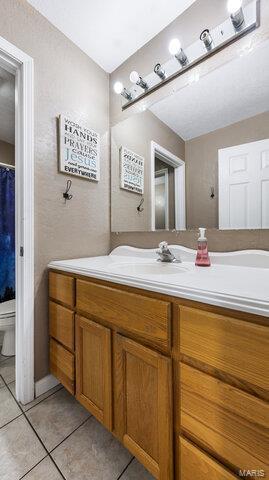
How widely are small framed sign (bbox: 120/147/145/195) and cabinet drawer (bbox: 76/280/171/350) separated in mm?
827

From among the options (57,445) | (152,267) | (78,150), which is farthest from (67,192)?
(57,445)

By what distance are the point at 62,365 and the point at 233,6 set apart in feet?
6.28

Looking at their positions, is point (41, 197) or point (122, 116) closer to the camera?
point (41, 197)

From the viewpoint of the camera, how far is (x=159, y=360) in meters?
0.68

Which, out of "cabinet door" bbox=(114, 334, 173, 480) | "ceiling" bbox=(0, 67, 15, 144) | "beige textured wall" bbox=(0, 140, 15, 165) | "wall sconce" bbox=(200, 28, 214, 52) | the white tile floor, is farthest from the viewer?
"beige textured wall" bbox=(0, 140, 15, 165)

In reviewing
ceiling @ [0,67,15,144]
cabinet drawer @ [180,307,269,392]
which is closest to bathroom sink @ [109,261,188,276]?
cabinet drawer @ [180,307,269,392]

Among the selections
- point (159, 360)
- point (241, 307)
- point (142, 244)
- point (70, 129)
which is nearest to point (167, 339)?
point (159, 360)

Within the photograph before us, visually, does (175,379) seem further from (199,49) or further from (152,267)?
(199,49)

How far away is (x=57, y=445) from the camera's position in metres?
0.94

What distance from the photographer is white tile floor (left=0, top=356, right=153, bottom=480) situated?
2.74 ft

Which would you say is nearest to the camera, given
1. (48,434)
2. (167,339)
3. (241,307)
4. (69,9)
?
(241,307)

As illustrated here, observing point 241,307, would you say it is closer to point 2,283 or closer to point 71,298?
point 71,298

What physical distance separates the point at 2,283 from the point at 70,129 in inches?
70.6

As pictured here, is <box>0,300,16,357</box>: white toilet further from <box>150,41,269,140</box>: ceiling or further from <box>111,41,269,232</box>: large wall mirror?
<box>150,41,269,140</box>: ceiling
